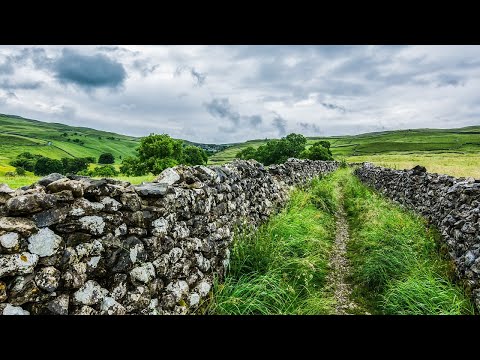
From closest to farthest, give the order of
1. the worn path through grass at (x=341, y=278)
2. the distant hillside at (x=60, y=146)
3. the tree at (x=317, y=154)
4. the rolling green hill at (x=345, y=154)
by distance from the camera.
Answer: the worn path through grass at (x=341, y=278) → the rolling green hill at (x=345, y=154) → the distant hillside at (x=60, y=146) → the tree at (x=317, y=154)

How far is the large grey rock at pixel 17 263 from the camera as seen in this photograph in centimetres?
308

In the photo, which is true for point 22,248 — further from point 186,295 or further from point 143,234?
point 186,295

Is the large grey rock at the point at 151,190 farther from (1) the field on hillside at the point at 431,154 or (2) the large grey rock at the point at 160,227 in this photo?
(1) the field on hillside at the point at 431,154

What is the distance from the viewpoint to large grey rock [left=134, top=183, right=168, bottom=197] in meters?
5.04

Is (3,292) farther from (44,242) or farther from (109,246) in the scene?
(109,246)

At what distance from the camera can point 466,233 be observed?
7227 mm

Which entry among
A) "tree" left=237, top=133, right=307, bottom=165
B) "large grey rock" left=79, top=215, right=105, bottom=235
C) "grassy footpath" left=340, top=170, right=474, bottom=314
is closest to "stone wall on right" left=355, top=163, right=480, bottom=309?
"grassy footpath" left=340, top=170, right=474, bottom=314

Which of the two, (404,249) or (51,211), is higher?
(51,211)

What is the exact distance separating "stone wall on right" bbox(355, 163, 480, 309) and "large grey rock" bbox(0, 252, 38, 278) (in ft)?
21.1

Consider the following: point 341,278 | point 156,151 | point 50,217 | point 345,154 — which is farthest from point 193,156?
point 345,154

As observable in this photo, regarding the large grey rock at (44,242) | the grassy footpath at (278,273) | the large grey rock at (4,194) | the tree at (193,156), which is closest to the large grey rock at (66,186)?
the large grey rock at (4,194)

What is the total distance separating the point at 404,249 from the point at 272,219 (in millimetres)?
3905
